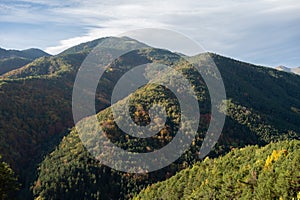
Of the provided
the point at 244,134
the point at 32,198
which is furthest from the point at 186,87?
the point at 32,198

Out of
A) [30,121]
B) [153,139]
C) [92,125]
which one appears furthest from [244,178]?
[30,121]

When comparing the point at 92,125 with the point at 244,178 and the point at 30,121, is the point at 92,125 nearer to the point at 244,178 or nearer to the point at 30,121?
the point at 30,121

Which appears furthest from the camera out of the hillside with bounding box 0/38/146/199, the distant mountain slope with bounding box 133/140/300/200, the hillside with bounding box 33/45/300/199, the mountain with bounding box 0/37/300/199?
the hillside with bounding box 0/38/146/199

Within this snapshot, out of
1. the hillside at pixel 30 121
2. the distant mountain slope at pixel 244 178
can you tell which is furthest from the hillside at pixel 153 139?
the distant mountain slope at pixel 244 178

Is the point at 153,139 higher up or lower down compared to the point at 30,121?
lower down

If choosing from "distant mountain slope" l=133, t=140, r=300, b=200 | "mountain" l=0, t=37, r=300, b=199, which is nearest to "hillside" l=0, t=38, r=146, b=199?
"mountain" l=0, t=37, r=300, b=199

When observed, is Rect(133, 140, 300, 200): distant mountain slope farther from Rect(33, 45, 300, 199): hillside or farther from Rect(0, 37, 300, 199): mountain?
Rect(0, 37, 300, 199): mountain

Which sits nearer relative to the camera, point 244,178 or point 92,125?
point 244,178
